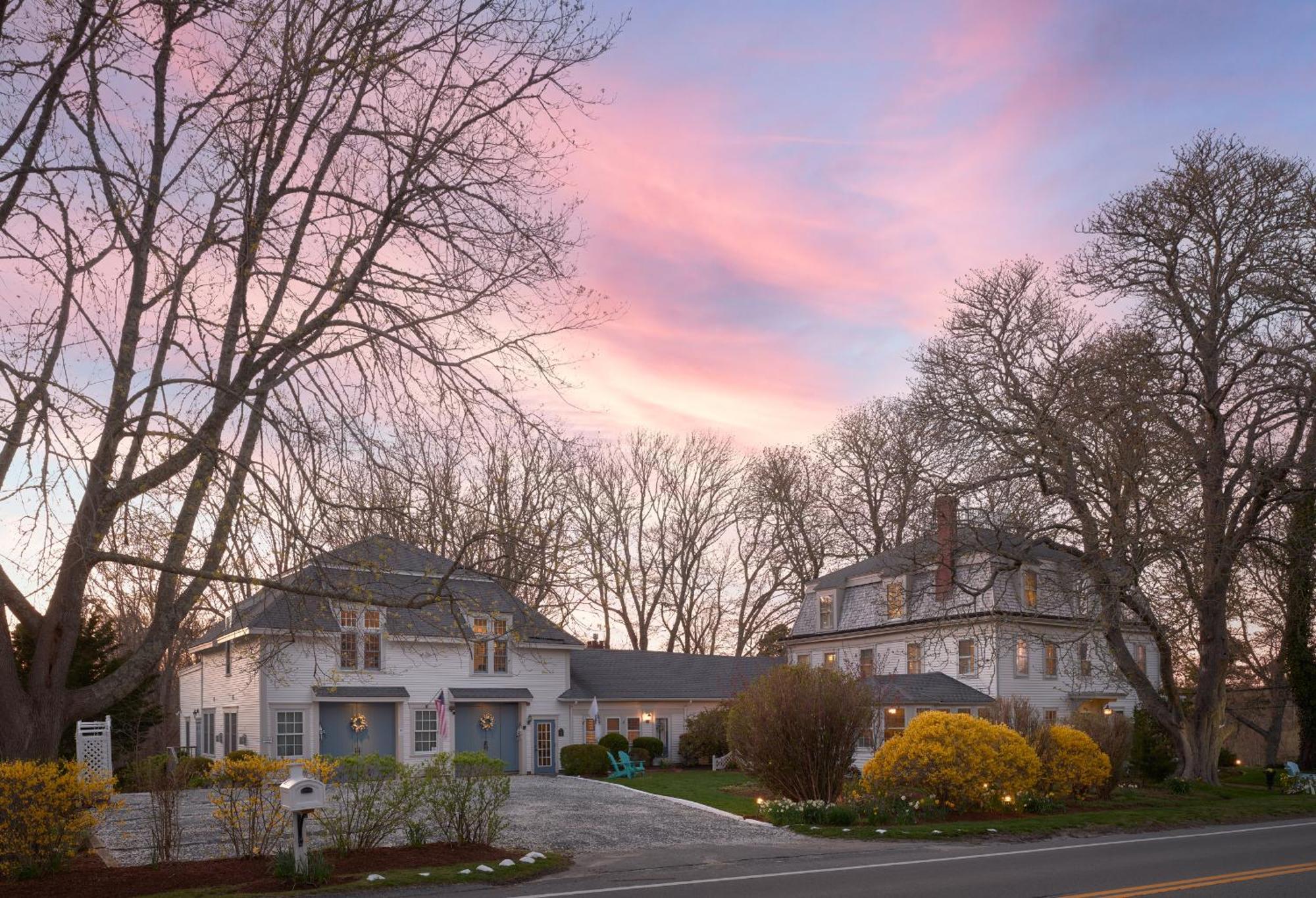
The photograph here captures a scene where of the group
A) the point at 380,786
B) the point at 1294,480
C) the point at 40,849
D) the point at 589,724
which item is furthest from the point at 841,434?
the point at 40,849

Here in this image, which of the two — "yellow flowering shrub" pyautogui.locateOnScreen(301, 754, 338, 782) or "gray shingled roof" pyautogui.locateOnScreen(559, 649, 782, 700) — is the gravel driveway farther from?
"gray shingled roof" pyautogui.locateOnScreen(559, 649, 782, 700)

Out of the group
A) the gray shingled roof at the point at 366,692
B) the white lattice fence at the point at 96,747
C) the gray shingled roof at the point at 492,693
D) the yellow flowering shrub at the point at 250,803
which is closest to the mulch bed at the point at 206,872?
the yellow flowering shrub at the point at 250,803

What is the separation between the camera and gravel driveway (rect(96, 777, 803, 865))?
52.7 feet

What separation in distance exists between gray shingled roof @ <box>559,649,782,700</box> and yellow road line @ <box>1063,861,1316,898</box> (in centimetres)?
2550

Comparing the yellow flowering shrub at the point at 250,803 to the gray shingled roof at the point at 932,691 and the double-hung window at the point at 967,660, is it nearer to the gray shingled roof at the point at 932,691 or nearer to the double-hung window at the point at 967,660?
the gray shingled roof at the point at 932,691

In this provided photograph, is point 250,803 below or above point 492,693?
above

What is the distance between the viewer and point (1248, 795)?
86.0ft

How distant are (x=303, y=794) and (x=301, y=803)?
4.0 inches

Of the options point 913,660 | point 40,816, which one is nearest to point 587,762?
point 913,660

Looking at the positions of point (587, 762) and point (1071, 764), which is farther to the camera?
point (587, 762)

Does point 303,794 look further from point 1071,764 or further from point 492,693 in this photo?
point 492,693

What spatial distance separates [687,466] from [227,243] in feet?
150

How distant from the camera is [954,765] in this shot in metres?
20.6

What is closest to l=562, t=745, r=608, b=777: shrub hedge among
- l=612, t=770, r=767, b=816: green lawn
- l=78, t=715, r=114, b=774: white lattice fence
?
l=612, t=770, r=767, b=816: green lawn
